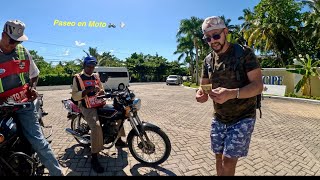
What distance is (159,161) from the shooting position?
398 centimetres

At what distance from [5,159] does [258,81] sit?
10.4 feet

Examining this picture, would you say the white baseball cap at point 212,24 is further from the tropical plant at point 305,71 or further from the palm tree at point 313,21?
the palm tree at point 313,21

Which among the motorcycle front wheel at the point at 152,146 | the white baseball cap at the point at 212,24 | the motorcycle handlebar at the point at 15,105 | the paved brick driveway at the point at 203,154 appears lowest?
the paved brick driveway at the point at 203,154

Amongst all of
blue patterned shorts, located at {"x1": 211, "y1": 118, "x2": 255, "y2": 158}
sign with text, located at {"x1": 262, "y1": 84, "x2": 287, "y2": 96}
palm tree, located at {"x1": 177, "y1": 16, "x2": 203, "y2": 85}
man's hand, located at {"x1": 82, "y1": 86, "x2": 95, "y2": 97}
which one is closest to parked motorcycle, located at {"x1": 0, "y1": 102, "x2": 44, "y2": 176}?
man's hand, located at {"x1": 82, "y1": 86, "x2": 95, "y2": 97}

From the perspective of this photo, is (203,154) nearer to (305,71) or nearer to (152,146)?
(152,146)

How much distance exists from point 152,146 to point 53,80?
36893 mm

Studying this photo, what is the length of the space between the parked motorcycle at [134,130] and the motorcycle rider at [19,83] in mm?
1247

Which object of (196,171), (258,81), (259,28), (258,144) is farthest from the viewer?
(259,28)

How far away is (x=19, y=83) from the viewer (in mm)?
3010

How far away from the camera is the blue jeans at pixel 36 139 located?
2.92m

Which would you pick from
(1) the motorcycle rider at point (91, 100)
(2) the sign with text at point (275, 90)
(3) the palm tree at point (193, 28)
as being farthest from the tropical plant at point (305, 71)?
(3) the palm tree at point (193, 28)

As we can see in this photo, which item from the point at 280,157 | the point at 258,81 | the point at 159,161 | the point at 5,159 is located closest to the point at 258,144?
the point at 280,157

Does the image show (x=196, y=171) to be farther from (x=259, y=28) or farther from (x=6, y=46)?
(x=259, y=28)

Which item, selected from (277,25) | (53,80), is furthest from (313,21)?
(53,80)
